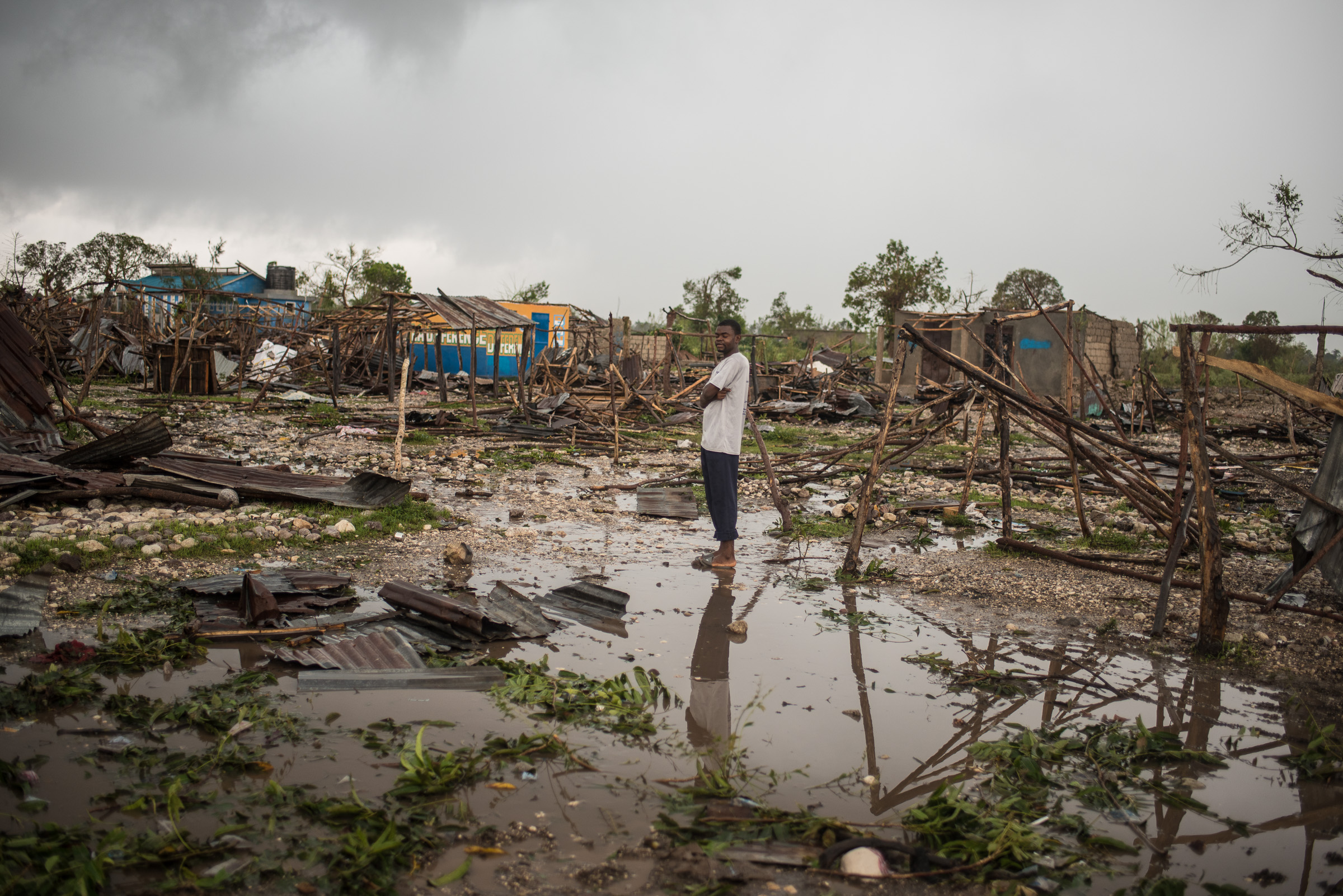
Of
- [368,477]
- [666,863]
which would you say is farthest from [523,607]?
[368,477]

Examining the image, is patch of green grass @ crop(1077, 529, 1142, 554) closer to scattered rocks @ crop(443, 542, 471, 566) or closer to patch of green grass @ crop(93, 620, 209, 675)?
scattered rocks @ crop(443, 542, 471, 566)

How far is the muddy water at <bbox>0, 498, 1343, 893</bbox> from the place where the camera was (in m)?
2.45

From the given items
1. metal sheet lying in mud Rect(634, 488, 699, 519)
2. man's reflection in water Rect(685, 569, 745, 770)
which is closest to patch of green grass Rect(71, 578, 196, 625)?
man's reflection in water Rect(685, 569, 745, 770)

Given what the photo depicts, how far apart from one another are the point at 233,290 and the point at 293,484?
39.3 m

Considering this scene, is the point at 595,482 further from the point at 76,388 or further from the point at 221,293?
the point at 221,293

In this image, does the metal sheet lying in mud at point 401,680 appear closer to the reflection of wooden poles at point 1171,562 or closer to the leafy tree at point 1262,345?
the reflection of wooden poles at point 1171,562

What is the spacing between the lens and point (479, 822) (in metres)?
2.39

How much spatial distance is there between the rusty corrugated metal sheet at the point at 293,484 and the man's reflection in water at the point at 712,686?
3236 mm

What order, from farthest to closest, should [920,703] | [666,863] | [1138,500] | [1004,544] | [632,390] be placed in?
[632,390] → [1004,544] → [1138,500] → [920,703] → [666,863]

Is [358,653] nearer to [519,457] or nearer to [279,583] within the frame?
[279,583]

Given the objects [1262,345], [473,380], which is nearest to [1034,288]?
[1262,345]

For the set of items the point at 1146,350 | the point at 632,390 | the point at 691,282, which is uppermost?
the point at 691,282

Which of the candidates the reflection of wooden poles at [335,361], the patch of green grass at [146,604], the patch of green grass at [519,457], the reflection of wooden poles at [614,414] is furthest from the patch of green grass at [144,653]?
the reflection of wooden poles at [335,361]

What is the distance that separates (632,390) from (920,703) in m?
12.5
